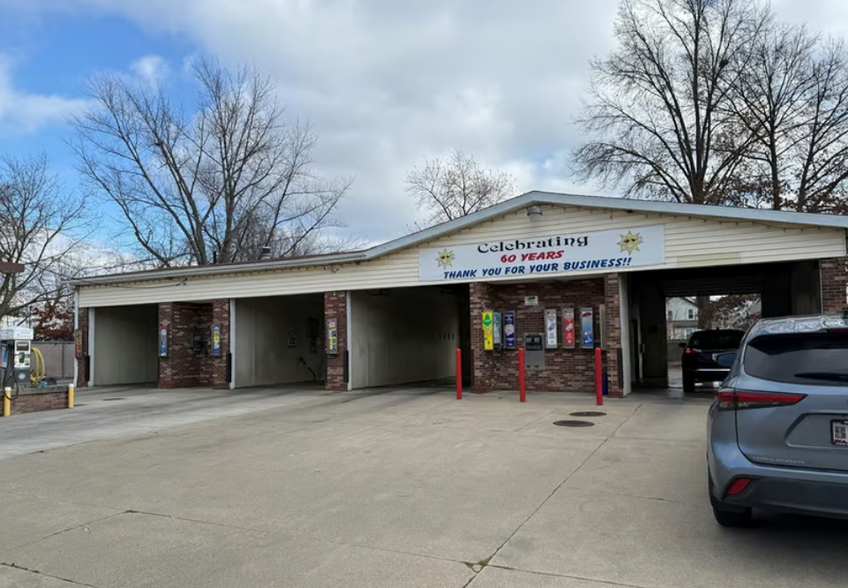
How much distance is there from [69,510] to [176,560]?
2176mm

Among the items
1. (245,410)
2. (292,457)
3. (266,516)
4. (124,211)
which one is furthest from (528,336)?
(124,211)

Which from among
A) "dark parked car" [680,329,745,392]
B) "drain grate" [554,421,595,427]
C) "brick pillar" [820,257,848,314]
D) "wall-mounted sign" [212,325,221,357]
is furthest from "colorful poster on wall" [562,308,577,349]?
"wall-mounted sign" [212,325,221,357]

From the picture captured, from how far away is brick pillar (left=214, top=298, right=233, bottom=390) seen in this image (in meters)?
18.8

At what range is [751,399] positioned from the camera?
161 inches

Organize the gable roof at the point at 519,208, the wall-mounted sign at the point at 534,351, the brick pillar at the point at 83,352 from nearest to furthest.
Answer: the gable roof at the point at 519,208 < the wall-mounted sign at the point at 534,351 < the brick pillar at the point at 83,352

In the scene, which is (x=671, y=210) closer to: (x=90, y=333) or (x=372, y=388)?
(x=372, y=388)

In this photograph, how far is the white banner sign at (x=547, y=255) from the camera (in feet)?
44.1

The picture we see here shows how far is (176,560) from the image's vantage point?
14.7 feet

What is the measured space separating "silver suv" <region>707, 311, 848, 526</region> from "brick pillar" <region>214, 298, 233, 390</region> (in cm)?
1654

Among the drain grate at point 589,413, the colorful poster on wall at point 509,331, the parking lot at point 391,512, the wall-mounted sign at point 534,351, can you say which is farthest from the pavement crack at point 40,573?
the wall-mounted sign at point 534,351

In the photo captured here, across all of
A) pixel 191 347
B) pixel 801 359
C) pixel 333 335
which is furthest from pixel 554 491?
pixel 191 347

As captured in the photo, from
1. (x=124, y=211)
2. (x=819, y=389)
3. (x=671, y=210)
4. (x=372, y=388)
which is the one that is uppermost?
(x=124, y=211)

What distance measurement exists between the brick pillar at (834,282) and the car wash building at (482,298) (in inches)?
1.0

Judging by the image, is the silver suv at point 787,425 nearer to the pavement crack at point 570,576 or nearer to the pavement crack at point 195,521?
the pavement crack at point 570,576
